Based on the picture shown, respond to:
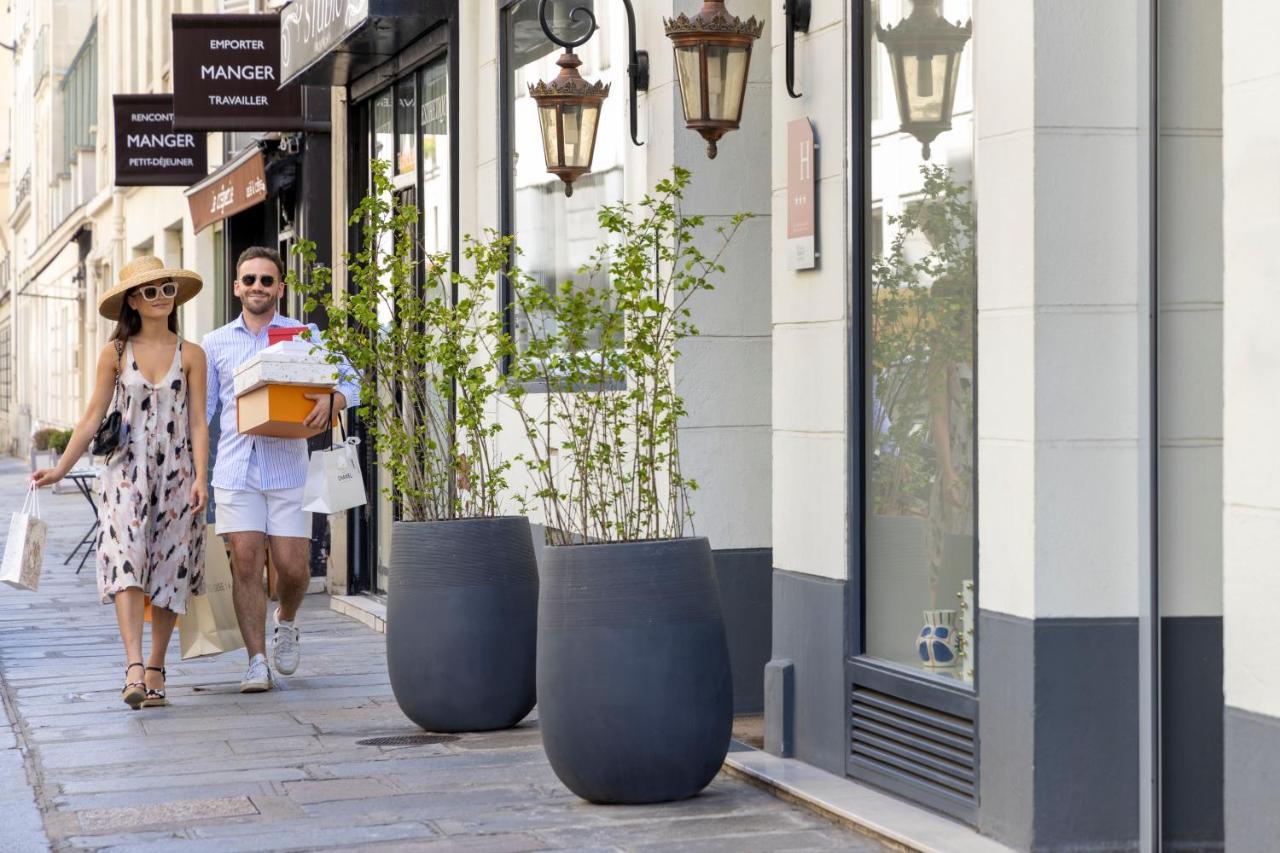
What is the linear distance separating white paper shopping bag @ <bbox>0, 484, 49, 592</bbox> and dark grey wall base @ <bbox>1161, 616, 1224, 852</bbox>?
15.5 feet

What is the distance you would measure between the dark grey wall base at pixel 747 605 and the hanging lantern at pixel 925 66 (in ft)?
7.34

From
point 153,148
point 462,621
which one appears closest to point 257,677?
point 462,621

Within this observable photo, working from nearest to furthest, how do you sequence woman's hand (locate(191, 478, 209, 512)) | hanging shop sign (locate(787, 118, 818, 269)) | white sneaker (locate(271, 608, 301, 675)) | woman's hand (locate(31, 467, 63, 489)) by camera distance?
hanging shop sign (locate(787, 118, 818, 269))
woman's hand (locate(31, 467, 63, 489))
woman's hand (locate(191, 478, 209, 512))
white sneaker (locate(271, 608, 301, 675))

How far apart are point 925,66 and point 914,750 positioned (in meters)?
→ 2.01

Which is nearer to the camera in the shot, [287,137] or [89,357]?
[287,137]

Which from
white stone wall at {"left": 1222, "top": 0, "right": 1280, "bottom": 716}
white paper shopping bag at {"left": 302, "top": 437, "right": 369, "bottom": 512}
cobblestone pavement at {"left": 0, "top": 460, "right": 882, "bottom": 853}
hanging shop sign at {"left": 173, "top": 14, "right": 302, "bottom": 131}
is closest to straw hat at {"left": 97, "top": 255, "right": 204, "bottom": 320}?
white paper shopping bag at {"left": 302, "top": 437, "right": 369, "bottom": 512}

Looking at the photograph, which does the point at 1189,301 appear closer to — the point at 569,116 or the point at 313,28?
the point at 569,116

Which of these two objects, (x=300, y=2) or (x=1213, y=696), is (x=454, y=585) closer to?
(x=1213, y=696)

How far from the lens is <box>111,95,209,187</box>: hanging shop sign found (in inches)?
699

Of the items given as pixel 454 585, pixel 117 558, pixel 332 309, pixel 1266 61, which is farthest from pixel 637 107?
pixel 1266 61

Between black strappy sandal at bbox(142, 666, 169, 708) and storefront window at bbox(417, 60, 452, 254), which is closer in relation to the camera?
black strappy sandal at bbox(142, 666, 169, 708)

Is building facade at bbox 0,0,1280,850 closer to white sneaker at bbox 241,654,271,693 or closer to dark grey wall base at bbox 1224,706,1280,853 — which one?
dark grey wall base at bbox 1224,706,1280,853

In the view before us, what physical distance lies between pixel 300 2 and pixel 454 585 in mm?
5482

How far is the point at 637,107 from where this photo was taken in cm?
809
